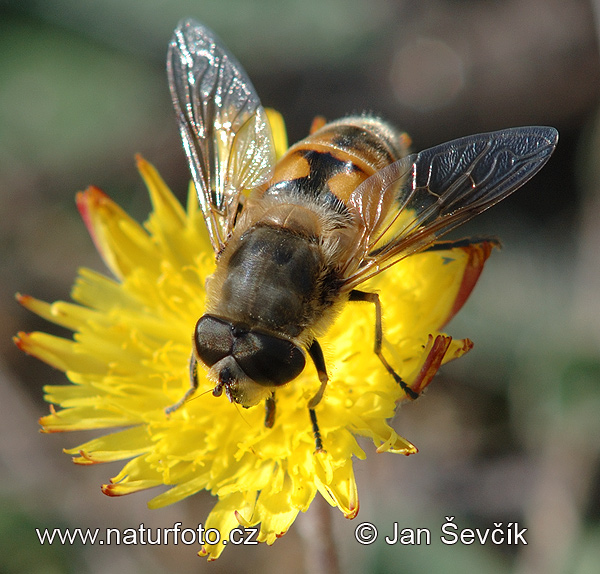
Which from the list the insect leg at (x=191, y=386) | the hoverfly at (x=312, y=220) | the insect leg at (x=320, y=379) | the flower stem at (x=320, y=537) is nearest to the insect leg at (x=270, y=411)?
the hoverfly at (x=312, y=220)

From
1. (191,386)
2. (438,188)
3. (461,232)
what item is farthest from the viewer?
(461,232)

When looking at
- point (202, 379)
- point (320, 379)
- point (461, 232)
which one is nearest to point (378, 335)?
point (320, 379)

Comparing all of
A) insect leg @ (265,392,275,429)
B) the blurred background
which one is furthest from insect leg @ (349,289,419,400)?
the blurred background

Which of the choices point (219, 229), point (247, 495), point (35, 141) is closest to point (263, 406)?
point (247, 495)

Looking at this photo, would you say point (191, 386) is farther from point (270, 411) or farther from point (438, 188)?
point (438, 188)

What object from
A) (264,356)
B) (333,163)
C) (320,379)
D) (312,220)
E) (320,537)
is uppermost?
(333,163)

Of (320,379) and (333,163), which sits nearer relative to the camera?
(320,379)
